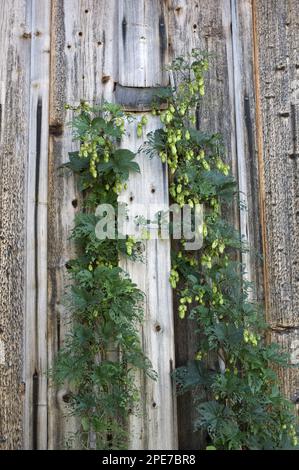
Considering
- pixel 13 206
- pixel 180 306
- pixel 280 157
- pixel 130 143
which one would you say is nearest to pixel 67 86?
pixel 130 143

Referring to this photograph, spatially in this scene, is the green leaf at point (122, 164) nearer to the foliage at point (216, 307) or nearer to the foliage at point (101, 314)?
the foliage at point (101, 314)

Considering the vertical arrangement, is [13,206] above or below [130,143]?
below

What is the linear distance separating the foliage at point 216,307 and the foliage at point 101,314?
232 millimetres

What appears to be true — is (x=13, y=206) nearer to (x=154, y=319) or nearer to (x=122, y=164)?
(x=122, y=164)

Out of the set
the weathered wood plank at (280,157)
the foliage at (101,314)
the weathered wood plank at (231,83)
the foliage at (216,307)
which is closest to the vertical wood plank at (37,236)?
the foliage at (101,314)

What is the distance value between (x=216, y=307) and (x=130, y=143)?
97 cm

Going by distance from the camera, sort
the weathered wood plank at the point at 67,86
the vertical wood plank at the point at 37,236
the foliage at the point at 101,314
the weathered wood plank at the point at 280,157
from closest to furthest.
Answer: the foliage at the point at 101,314, the vertical wood plank at the point at 37,236, the weathered wood plank at the point at 67,86, the weathered wood plank at the point at 280,157

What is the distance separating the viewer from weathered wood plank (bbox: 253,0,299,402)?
10.5 feet

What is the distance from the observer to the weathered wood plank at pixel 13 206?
9.76 ft

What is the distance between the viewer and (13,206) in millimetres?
3137

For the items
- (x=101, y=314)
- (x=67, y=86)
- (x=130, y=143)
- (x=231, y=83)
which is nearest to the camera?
(x=101, y=314)

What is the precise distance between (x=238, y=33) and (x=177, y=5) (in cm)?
40

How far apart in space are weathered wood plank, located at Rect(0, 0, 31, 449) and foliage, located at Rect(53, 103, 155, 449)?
266 millimetres
